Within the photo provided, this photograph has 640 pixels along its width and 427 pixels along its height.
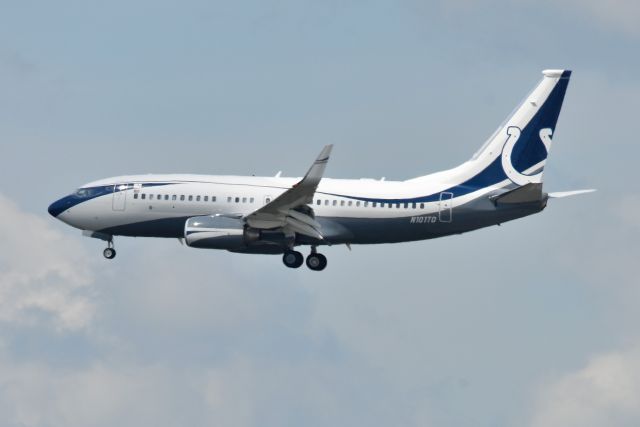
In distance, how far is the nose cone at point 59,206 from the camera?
3937 inches

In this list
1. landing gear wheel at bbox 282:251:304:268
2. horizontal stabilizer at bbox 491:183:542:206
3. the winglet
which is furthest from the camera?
landing gear wheel at bbox 282:251:304:268

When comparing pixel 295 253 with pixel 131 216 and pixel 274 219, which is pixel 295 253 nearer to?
pixel 274 219

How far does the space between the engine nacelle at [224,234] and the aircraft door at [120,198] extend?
506cm

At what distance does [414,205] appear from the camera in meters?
93.3

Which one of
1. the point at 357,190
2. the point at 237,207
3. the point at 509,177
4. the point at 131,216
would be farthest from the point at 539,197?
the point at 131,216

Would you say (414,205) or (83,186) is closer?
(414,205)

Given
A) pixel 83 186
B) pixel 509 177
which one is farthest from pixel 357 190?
pixel 83 186

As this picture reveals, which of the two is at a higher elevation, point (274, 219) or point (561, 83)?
point (561, 83)

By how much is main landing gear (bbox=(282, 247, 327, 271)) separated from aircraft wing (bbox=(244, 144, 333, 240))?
262 centimetres

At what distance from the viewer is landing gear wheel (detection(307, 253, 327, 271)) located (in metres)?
97.6

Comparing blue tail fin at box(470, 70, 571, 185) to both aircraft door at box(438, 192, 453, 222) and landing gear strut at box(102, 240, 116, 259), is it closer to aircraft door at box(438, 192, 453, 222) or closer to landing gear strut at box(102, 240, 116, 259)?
aircraft door at box(438, 192, 453, 222)

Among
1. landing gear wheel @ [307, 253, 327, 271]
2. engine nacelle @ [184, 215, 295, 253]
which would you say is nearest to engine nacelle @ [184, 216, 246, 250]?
engine nacelle @ [184, 215, 295, 253]

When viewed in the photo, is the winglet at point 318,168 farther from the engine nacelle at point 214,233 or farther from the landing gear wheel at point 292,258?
the landing gear wheel at point 292,258

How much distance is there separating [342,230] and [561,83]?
16459 millimetres
